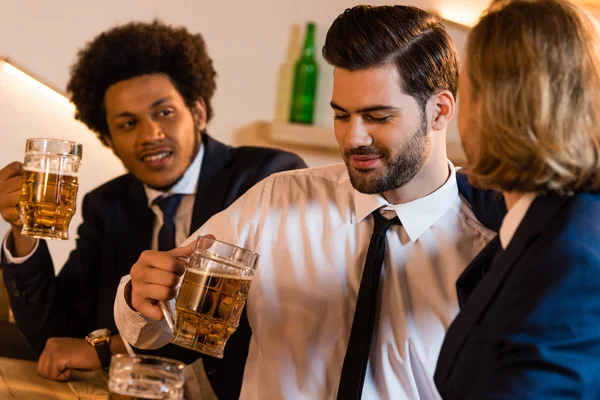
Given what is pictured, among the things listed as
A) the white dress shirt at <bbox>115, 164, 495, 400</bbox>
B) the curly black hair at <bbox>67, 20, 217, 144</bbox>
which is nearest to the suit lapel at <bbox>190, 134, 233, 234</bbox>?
the curly black hair at <bbox>67, 20, 217, 144</bbox>

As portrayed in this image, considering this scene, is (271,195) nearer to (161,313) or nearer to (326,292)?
(326,292)

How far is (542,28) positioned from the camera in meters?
1.01

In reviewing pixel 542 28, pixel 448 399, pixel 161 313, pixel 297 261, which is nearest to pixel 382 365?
pixel 297 261

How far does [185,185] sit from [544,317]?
1.69 m

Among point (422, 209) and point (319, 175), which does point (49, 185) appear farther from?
point (422, 209)

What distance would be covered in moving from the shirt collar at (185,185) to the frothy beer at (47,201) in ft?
2.82

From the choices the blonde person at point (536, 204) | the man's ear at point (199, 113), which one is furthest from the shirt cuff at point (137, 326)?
the man's ear at point (199, 113)

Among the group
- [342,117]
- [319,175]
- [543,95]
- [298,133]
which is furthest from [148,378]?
[298,133]

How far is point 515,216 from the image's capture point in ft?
3.64

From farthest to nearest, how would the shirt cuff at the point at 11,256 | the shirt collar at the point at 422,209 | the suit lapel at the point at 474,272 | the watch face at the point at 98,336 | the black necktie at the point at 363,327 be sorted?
the shirt cuff at the point at 11,256 → the watch face at the point at 98,336 → the shirt collar at the point at 422,209 → the black necktie at the point at 363,327 → the suit lapel at the point at 474,272

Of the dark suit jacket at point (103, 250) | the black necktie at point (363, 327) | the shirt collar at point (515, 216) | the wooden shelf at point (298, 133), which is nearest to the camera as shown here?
the shirt collar at point (515, 216)

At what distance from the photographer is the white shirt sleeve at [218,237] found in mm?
1657

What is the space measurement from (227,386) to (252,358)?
337mm

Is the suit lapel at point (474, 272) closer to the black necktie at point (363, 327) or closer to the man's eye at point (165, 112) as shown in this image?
the black necktie at point (363, 327)
